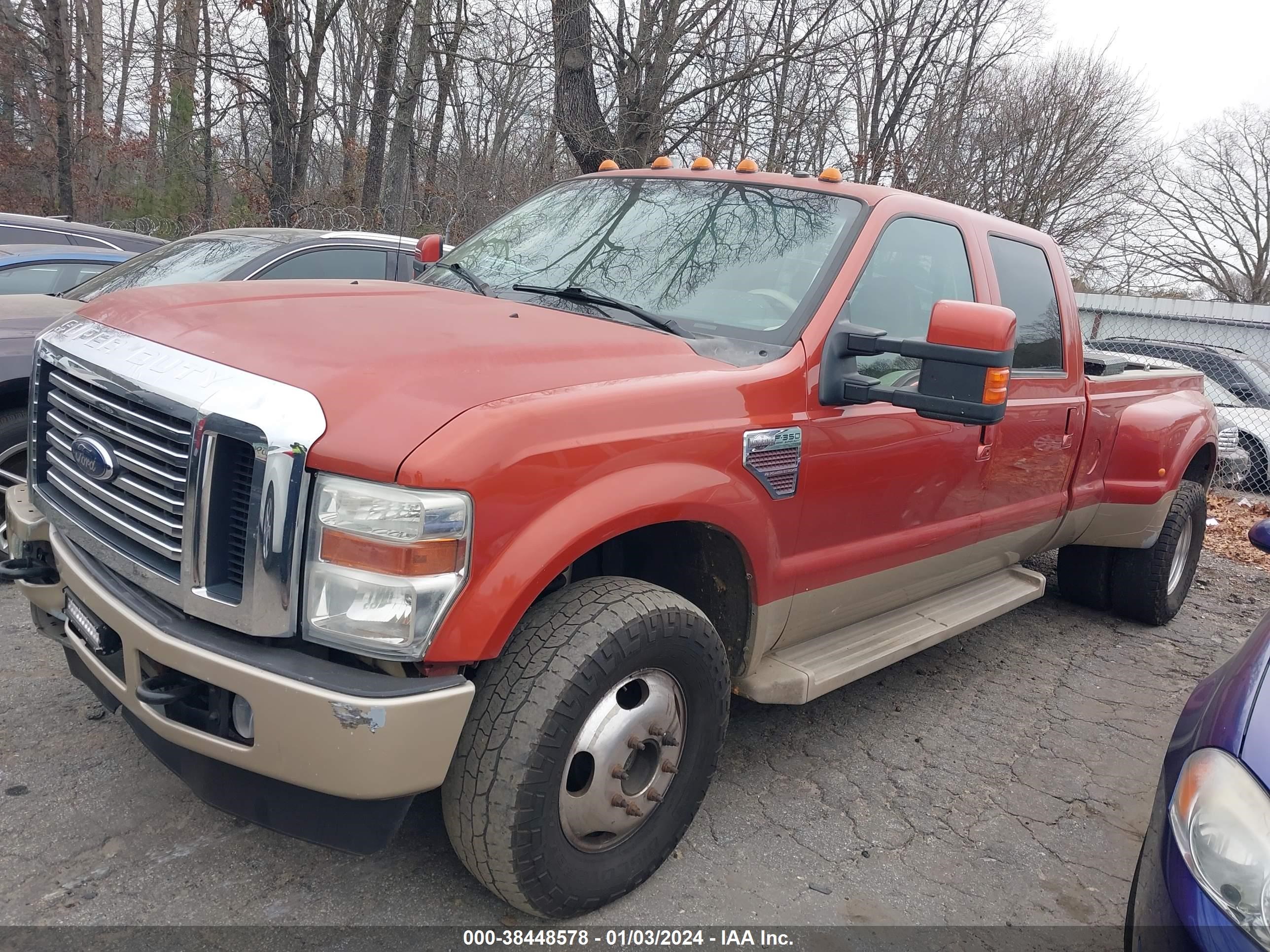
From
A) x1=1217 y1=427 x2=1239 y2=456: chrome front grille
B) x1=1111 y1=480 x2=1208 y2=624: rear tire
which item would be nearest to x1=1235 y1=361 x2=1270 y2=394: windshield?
x1=1217 y1=427 x2=1239 y2=456: chrome front grille

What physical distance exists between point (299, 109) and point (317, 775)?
15.3 m

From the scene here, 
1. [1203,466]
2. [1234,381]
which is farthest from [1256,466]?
[1203,466]

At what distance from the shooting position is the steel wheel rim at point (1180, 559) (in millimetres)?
5320

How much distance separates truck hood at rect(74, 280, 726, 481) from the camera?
202 centimetres

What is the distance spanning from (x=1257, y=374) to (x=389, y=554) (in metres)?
12.5

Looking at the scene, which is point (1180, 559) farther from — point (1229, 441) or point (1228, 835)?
point (1229, 441)

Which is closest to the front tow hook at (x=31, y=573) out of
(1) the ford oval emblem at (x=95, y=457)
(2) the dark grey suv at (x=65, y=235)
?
(1) the ford oval emblem at (x=95, y=457)

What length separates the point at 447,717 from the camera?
79.7 inches

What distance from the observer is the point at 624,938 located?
7.88 ft

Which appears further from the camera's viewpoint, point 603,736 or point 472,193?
point 472,193

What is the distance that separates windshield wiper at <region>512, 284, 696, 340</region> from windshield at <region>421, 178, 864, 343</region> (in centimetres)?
2

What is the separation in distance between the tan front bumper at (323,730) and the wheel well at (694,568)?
2.54 ft

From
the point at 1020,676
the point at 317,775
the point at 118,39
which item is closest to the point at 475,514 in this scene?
the point at 317,775

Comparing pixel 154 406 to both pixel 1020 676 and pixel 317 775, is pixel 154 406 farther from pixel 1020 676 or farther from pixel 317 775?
pixel 1020 676
